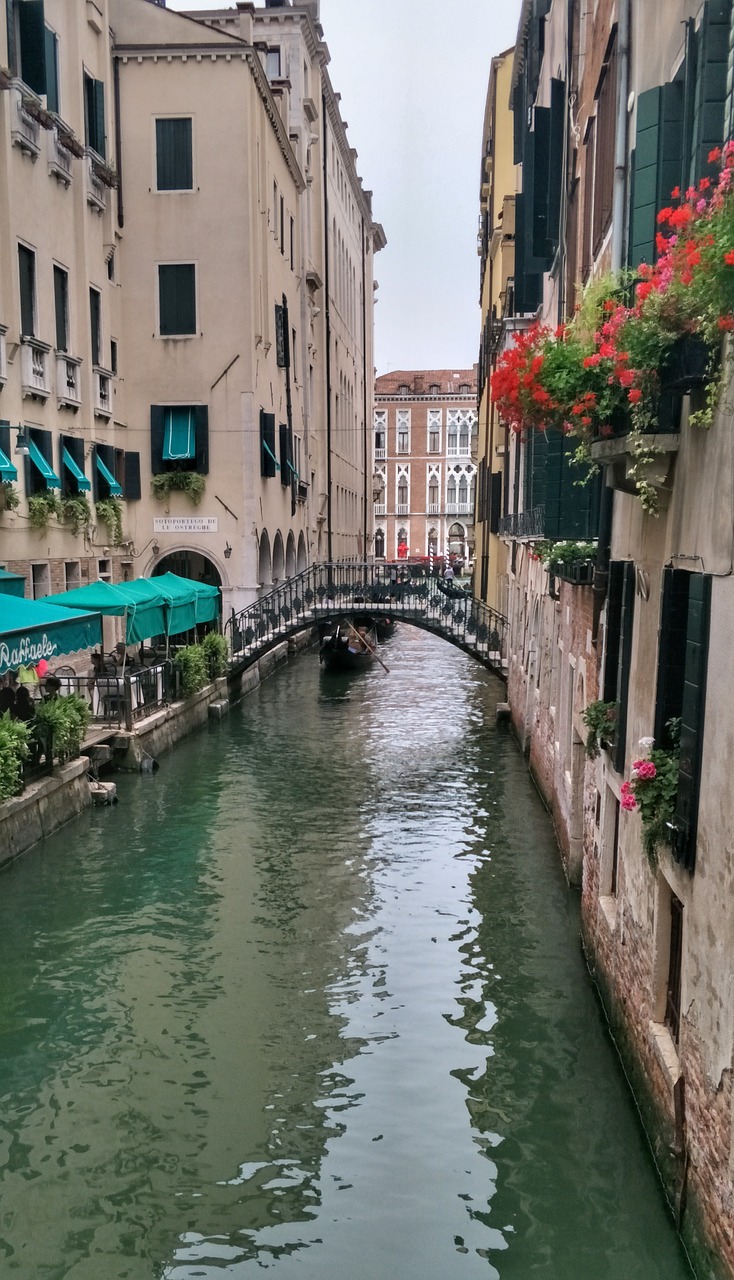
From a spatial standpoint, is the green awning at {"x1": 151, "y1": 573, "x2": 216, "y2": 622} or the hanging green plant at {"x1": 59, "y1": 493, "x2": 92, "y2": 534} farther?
the green awning at {"x1": 151, "y1": 573, "x2": 216, "y2": 622}

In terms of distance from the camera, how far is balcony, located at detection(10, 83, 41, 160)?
16.2 metres

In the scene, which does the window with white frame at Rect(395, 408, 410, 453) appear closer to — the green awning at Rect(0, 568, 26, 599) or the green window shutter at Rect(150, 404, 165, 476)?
the green window shutter at Rect(150, 404, 165, 476)

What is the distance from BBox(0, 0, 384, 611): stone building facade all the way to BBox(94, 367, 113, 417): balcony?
0.07m

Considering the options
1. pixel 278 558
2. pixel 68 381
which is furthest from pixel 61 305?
pixel 278 558

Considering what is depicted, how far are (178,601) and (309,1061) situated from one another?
11488 mm

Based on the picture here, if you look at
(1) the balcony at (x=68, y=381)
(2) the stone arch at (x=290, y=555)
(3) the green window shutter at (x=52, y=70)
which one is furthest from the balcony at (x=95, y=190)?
(2) the stone arch at (x=290, y=555)

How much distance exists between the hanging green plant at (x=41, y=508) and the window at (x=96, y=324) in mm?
4686

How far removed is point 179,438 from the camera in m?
23.8

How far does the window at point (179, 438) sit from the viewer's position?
2359cm

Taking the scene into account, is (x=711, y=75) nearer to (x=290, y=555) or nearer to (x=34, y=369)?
(x=34, y=369)

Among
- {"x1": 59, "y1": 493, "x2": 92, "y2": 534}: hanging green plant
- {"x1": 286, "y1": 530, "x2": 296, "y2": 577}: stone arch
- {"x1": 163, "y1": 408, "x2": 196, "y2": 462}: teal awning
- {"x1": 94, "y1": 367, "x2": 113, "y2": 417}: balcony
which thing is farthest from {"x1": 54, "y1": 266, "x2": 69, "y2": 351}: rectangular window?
{"x1": 286, "y1": 530, "x2": 296, "y2": 577}: stone arch

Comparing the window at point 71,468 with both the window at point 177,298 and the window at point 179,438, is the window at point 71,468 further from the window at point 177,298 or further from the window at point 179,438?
the window at point 177,298

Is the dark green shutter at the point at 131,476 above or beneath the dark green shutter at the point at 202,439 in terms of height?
beneath

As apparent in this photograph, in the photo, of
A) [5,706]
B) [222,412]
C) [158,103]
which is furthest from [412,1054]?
[158,103]
